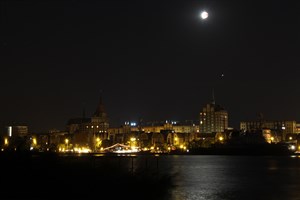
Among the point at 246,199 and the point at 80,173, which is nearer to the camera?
the point at 80,173

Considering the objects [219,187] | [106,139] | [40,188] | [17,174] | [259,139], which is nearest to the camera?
[40,188]

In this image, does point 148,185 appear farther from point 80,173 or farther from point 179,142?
point 179,142

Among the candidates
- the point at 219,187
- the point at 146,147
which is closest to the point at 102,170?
the point at 219,187

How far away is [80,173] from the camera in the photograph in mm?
28281

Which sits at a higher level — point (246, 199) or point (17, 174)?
point (17, 174)

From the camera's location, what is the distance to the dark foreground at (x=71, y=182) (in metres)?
24.3

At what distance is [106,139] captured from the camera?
191 metres

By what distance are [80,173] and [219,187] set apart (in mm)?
15826

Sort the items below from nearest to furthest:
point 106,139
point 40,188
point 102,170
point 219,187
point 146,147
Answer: point 40,188 < point 102,170 < point 219,187 < point 146,147 < point 106,139

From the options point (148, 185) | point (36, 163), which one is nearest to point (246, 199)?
point (148, 185)

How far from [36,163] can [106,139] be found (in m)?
161

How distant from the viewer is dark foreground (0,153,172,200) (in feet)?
79.8

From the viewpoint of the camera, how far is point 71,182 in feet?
84.8

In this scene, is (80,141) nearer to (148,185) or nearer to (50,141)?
(50,141)
